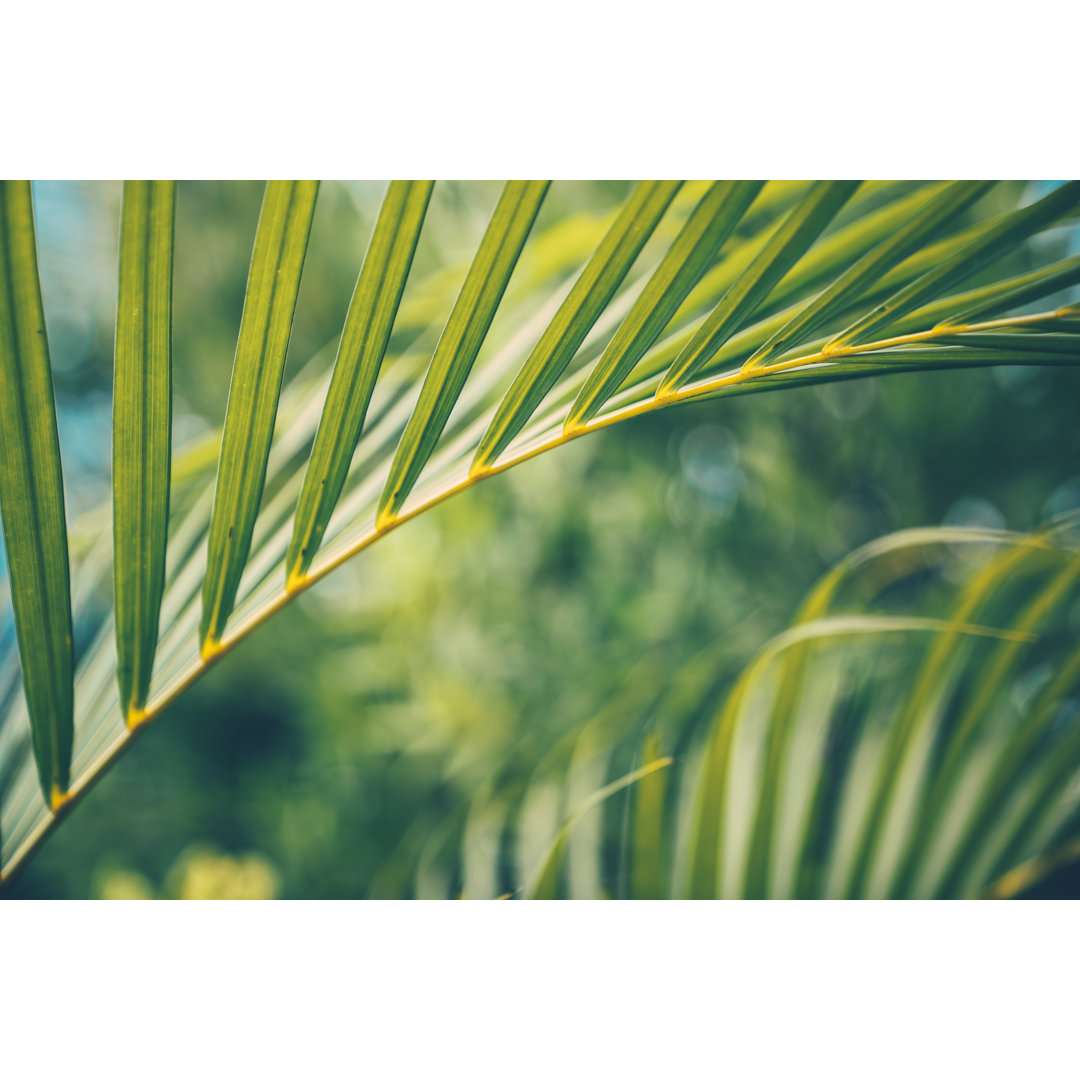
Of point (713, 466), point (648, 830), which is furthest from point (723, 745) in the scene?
point (713, 466)

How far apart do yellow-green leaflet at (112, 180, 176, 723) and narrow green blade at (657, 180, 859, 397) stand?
196 mm

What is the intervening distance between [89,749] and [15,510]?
18 cm

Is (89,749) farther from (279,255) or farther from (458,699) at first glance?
(458,699)

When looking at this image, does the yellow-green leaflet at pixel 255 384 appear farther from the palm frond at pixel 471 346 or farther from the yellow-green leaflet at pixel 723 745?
the yellow-green leaflet at pixel 723 745

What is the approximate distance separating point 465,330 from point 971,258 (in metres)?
0.20

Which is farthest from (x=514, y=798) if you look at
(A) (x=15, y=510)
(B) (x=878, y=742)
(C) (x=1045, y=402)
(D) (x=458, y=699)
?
(C) (x=1045, y=402)

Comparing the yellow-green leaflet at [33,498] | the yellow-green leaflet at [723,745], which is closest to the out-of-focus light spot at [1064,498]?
the yellow-green leaflet at [723,745]

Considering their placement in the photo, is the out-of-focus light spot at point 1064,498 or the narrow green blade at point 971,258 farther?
the out-of-focus light spot at point 1064,498

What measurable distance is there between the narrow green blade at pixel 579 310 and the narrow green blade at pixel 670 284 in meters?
0.01

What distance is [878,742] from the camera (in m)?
0.62

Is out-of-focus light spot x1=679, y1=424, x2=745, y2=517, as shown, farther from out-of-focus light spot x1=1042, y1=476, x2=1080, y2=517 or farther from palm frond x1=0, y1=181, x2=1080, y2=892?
palm frond x1=0, y1=181, x2=1080, y2=892

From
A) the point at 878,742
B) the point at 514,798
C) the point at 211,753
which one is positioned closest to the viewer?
the point at 878,742

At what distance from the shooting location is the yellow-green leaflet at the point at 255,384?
0.85ft

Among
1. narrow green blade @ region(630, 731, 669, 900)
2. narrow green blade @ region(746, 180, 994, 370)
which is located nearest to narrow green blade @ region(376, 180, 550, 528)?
narrow green blade @ region(746, 180, 994, 370)
